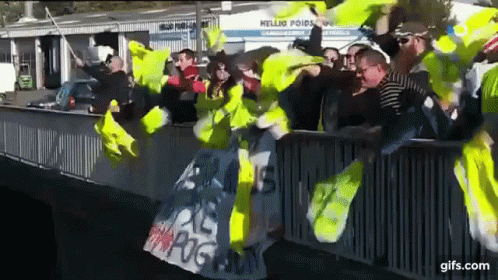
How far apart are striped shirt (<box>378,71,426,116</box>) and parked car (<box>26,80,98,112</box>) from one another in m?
8.70

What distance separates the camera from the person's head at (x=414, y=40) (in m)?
5.00

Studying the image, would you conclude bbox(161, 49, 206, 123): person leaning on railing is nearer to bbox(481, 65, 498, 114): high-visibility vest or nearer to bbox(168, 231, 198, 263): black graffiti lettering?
bbox(168, 231, 198, 263): black graffiti lettering

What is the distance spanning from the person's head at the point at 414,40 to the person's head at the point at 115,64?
3731 mm

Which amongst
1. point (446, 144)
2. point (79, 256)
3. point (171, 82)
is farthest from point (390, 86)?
point (79, 256)

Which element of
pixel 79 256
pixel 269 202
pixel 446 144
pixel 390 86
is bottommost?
pixel 79 256

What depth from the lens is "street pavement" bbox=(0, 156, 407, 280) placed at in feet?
19.9

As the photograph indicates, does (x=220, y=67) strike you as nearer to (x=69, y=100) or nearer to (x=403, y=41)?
(x=403, y=41)

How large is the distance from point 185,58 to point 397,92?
2.56 meters

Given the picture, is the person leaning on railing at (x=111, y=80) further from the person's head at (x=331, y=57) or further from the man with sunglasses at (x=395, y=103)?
the man with sunglasses at (x=395, y=103)

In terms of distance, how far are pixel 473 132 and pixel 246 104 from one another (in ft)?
6.23

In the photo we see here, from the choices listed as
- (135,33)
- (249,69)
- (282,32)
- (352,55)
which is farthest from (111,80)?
(352,55)

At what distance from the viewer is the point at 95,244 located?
791 cm

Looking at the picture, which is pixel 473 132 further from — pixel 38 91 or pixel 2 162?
pixel 2 162

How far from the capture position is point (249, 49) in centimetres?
660
